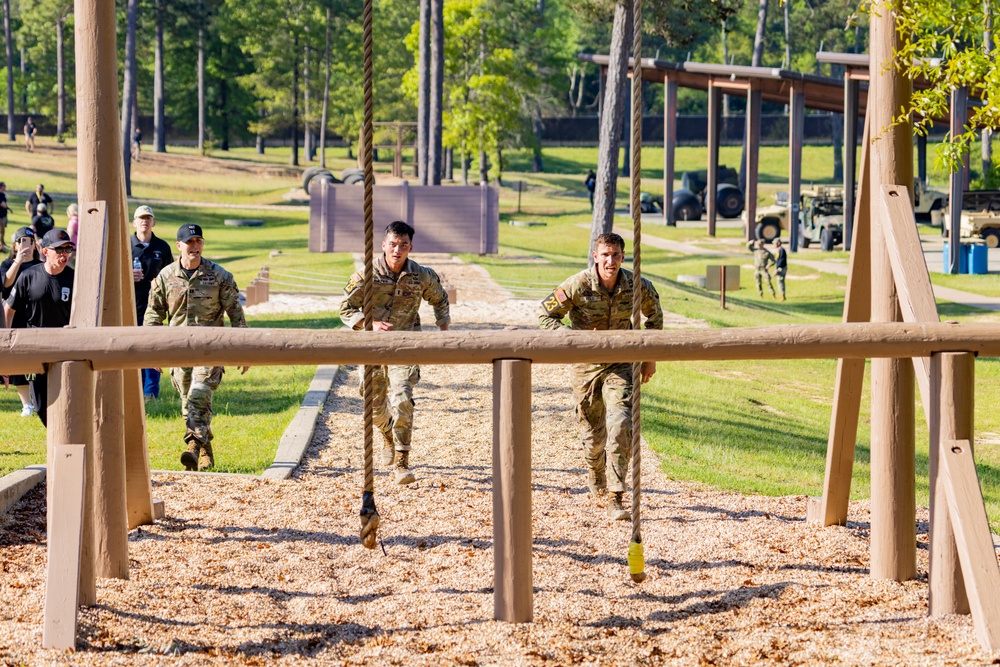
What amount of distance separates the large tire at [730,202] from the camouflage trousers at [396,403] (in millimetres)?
42398

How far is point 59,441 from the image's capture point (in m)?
5.89

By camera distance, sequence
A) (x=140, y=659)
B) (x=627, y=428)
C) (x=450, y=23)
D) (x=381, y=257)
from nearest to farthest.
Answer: (x=140, y=659) → (x=627, y=428) → (x=381, y=257) → (x=450, y=23)

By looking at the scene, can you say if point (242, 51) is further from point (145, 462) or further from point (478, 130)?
point (145, 462)

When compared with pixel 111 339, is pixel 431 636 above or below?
below

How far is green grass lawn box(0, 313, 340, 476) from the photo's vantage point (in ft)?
33.0

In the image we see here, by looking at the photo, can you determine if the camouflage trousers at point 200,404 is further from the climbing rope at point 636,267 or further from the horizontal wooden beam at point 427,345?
the climbing rope at point 636,267

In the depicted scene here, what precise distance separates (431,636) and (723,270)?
18.7m

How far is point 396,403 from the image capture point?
30.7 ft

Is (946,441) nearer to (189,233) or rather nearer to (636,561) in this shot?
(636,561)

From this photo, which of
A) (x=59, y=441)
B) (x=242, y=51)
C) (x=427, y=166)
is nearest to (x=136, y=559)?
(x=59, y=441)

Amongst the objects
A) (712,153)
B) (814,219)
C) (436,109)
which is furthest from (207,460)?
(712,153)

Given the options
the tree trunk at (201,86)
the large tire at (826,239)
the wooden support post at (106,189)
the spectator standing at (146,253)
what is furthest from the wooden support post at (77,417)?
the tree trunk at (201,86)

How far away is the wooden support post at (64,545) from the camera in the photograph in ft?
18.0

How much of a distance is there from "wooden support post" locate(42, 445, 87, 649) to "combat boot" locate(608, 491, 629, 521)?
3.46 meters
